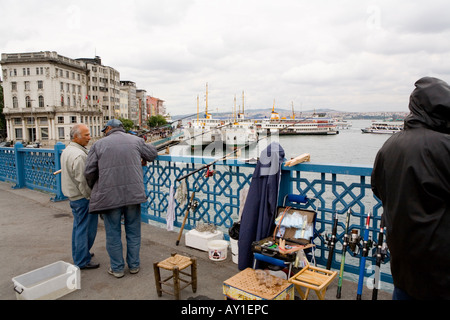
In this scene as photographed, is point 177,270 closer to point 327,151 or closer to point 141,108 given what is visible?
point 327,151

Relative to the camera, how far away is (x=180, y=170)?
514 centimetres

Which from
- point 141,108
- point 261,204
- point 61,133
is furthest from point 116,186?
point 141,108

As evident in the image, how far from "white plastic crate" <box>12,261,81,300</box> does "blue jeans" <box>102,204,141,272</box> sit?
0.42m

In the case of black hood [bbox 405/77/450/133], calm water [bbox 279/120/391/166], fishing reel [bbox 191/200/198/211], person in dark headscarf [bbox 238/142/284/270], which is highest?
black hood [bbox 405/77/450/133]

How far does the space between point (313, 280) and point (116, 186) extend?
7.49 ft

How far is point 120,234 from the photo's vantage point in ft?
12.6

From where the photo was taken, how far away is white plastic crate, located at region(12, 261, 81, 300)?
3.15m

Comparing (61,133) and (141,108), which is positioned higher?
(141,108)

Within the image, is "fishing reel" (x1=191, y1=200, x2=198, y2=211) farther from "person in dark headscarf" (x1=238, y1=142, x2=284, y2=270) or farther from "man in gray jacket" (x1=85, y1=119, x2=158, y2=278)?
"person in dark headscarf" (x1=238, y1=142, x2=284, y2=270)

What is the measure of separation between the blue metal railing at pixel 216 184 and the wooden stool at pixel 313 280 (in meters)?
0.53

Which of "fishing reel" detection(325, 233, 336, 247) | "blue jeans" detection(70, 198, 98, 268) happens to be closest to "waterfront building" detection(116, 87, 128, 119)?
"blue jeans" detection(70, 198, 98, 268)

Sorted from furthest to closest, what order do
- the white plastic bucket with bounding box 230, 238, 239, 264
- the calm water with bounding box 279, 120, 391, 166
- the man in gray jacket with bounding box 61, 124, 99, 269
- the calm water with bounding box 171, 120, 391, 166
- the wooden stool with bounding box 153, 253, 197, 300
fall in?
the calm water with bounding box 279, 120, 391, 166, the calm water with bounding box 171, 120, 391, 166, the white plastic bucket with bounding box 230, 238, 239, 264, the man in gray jacket with bounding box 61, 124, 99, 269, the wooden stool with bounding box 153, 253, 197, 300

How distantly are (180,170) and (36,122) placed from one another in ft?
240
